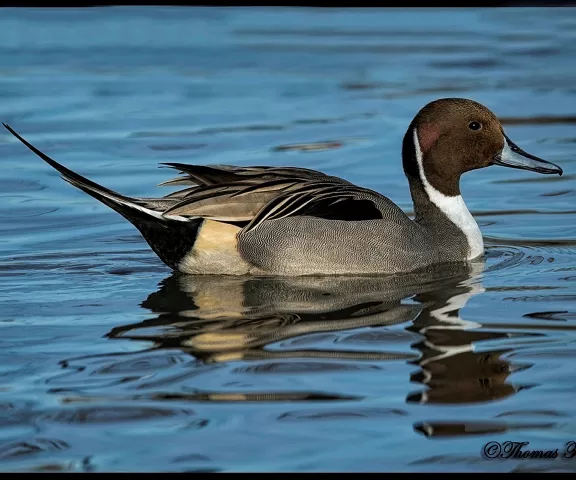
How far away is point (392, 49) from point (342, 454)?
11.0 meters

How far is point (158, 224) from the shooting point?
24.9ft

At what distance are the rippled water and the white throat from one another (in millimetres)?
138

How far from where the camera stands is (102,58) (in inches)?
591

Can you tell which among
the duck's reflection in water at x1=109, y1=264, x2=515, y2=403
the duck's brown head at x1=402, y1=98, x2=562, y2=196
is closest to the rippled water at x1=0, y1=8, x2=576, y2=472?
the duck's reflection in water at x1=109, y1=264, x2=515, y2=403

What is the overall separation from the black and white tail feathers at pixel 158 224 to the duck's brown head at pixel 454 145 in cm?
152

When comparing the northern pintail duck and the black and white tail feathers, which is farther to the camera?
the northern pintail duck

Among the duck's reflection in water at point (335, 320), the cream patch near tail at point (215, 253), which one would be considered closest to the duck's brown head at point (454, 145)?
the duck's reflection in water at point (335, 320)

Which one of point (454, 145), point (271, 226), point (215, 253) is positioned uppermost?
point (454, 145)

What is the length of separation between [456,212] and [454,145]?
408mm

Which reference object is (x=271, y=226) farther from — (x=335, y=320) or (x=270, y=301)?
(x=335, y=320)

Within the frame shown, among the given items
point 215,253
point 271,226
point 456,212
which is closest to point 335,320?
point 271,226

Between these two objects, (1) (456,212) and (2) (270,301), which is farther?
(1) (456,212)

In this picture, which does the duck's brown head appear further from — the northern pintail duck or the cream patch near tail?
the cream patch near tail

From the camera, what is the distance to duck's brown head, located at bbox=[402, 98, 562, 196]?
8.25 metres
